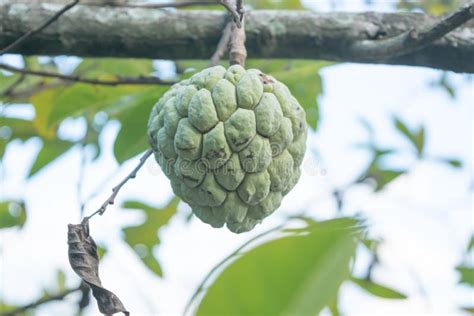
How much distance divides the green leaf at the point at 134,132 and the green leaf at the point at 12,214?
28.4 inches

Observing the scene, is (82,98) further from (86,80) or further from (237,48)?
(237,48)

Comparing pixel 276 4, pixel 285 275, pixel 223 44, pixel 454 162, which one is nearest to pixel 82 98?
pixel 223 44

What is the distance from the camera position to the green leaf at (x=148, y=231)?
10.7 feet

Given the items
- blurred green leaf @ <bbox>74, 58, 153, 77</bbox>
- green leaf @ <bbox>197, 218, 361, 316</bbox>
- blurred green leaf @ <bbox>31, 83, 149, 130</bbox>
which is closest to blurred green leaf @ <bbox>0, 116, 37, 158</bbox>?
blurred green leaf @ <bbox>31, 83, 149, 130</bbox>

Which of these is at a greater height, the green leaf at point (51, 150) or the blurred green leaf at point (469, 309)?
the green leaf at point (51, 150)

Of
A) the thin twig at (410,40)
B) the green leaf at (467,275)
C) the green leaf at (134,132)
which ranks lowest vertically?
the green leaf at (467,275)

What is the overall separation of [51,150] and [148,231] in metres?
0.63

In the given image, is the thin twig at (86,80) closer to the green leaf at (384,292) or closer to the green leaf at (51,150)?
the green leaf at (51,150)

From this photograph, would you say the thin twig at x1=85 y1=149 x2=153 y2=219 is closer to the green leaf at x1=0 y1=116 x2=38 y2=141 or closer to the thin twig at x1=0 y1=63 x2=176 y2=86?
the thin twig at x1=0 y1=63 x2=176 y2=86

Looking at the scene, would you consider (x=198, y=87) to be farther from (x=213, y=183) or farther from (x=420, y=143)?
(x=420, y=143)

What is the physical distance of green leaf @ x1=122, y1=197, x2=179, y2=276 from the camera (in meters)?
3.25

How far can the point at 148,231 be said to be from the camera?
11.0 ft

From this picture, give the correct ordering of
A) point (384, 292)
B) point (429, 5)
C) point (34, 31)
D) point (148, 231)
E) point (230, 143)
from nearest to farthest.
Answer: point (230, 143) < point (34, 31) < point (384, 292) < point (148, 231) < point (429, 5)

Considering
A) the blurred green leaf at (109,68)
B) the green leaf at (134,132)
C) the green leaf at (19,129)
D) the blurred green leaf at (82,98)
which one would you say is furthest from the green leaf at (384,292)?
the green leaf at (19,129)
